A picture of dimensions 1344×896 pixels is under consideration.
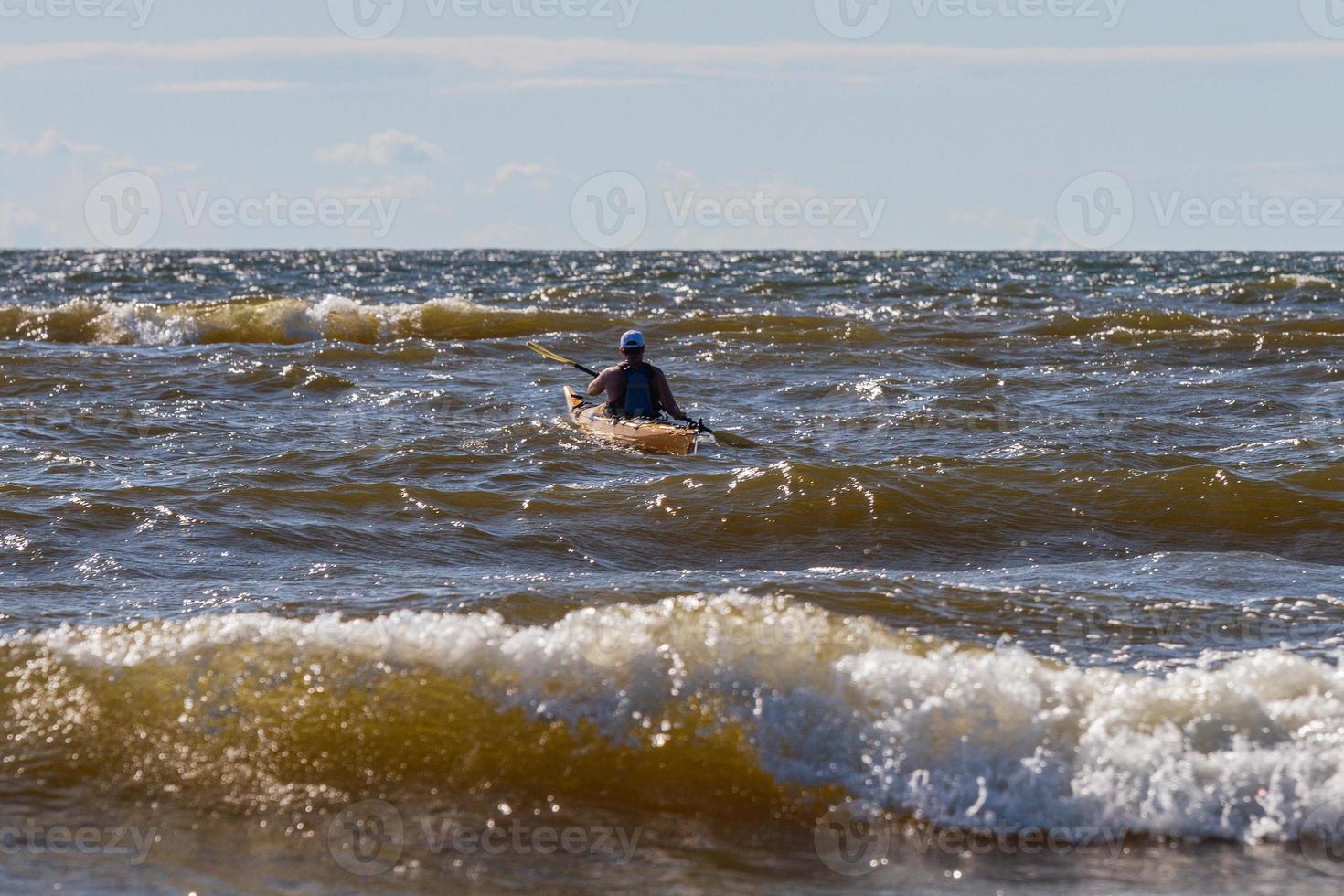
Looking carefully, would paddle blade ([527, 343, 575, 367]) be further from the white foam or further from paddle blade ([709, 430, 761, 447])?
the white foam

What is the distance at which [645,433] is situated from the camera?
41.7ft

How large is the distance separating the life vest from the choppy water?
2.12ft

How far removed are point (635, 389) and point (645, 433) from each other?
2.49 ft

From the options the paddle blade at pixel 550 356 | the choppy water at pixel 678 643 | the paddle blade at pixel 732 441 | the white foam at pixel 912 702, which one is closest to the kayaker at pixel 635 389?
the paddle blade at pixel 732 441

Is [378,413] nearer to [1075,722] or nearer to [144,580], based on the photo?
[144,580]

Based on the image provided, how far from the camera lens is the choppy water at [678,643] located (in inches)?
189

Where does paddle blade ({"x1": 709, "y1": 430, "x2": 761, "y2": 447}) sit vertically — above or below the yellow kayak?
below

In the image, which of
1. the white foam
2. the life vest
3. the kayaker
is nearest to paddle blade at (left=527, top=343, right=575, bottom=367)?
the kayaker

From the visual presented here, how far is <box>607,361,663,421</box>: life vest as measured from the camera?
13.3m

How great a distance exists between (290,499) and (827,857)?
624 centimetres

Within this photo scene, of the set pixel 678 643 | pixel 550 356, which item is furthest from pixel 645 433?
pixel 678 643

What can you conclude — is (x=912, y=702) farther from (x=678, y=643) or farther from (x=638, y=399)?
(x=638, y=399)

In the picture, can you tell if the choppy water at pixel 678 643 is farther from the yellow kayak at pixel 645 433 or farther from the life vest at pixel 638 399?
the life vest at pixel 638 399

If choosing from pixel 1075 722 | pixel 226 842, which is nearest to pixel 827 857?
pixel 1075 722
